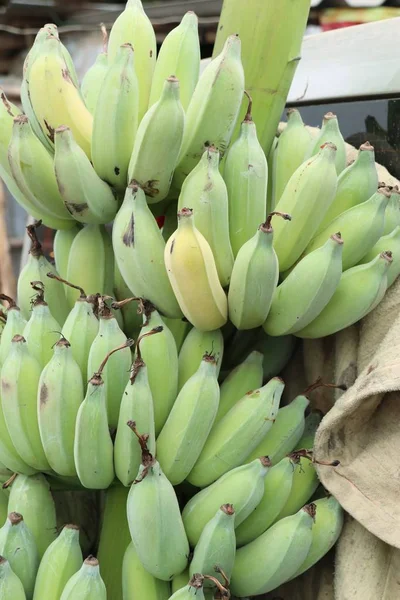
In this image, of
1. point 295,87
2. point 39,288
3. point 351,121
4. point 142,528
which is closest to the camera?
point 142,528

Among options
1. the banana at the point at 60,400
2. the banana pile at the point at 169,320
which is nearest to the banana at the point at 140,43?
the banana pile at the point at 169,320

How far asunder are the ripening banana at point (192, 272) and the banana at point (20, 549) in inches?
11.9

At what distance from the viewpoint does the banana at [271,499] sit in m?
0.89

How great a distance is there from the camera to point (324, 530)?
912mm

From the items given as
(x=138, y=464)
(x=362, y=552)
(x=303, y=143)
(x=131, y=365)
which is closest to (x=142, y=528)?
(x=138, y=464)

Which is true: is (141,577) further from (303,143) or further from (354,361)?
(303,143)

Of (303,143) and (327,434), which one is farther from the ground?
(303,143)

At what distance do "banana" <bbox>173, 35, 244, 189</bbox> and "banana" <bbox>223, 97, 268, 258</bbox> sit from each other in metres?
0.02

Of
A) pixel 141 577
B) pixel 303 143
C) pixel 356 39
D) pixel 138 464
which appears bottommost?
pixel 141 577

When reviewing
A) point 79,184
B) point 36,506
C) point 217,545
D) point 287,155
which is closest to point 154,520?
point 217,545

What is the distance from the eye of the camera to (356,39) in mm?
1344

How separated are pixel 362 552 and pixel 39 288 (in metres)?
0.50

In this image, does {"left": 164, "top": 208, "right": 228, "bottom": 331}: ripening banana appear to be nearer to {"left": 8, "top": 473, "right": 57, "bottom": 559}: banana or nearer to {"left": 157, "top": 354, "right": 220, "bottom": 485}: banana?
{"left": 157, "top": 354, "right": 220, "bottom": 485}: banana

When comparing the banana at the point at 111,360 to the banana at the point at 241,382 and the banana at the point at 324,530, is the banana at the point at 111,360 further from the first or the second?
the banana at the point at 324,530
